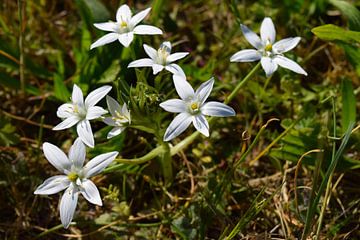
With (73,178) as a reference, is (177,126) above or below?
above

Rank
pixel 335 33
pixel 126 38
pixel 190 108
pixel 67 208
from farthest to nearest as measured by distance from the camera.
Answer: pixel 335 33
pixel 126 38
pixel 190 108
pixel 67 208

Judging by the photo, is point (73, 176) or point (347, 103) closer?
point (73, 176)

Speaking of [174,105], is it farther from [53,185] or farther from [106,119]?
[53,185]

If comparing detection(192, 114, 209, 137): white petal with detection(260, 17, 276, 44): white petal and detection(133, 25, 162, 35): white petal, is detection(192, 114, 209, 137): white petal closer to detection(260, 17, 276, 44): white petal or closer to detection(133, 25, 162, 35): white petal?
detection(133, 25, 162, 35): white petal

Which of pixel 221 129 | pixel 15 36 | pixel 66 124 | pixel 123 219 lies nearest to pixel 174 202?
pixel 123 219

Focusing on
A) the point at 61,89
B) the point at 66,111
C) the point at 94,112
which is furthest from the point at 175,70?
the point at 61,89

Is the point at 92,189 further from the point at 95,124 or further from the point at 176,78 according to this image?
the point at 95,124

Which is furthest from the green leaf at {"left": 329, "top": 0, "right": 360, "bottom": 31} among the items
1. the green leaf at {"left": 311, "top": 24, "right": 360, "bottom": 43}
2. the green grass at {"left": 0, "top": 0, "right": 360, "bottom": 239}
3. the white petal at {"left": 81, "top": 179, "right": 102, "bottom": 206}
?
the white petal at {"left": 81, "top": 179, "right": 102, "bottom": 206}
